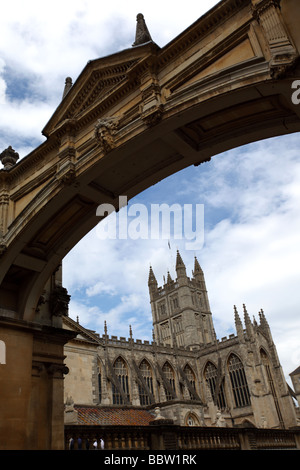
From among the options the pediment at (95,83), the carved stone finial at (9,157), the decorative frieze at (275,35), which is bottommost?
the decorative frieze at (275,35)

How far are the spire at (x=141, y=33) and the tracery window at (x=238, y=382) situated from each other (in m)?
55.4

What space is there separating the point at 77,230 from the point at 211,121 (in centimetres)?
424

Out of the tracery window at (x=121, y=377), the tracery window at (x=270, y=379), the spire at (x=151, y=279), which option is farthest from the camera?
the spire at (x=151, y=279)

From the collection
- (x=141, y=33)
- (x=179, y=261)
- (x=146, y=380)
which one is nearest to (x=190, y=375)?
(x=146, y=380)

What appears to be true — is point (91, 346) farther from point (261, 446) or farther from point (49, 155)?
point (49, 155)

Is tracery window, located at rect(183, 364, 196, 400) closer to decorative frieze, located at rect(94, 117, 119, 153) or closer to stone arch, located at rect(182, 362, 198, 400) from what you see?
stone arch, located at rect(182, 362, 198, 400)

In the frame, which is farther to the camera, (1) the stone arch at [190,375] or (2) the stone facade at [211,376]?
(1) the stone arch at [190,375]

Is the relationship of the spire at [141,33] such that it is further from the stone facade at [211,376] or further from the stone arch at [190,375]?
Answer: the stone arch at [190,375]

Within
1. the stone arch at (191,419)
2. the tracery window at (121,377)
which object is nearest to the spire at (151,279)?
the tracery window at (121,377)

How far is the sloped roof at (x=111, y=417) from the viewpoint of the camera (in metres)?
18.8

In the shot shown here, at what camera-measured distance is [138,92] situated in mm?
7695

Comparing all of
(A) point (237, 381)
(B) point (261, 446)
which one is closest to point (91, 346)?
(B) point (261, 446)

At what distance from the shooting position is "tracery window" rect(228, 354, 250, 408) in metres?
55.7
